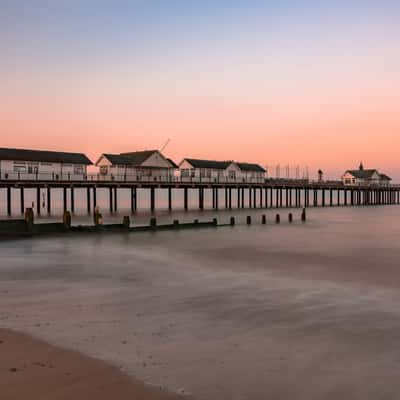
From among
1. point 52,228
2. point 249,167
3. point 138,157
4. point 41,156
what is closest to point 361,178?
point 249,167

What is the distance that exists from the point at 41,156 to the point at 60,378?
45.7m

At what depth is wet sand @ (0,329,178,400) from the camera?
5.20 meters

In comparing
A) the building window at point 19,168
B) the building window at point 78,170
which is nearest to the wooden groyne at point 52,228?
the building window at point 19,168

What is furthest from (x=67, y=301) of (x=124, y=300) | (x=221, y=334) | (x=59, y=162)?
(x=59, y=162)

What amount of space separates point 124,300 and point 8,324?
10.2ft

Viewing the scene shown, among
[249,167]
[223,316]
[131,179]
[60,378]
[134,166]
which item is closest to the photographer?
[60,378]

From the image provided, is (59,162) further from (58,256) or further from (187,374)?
(187,374)

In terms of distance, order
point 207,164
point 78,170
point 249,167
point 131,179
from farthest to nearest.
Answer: point 249,167, point 207,164, point 131,179, point 78,170

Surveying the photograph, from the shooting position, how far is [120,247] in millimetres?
22172

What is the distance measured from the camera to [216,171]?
224 feet

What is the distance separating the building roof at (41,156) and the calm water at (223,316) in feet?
92.7

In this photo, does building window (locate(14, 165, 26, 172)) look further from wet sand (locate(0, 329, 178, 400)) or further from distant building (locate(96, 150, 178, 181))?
wet sand (locate(0, 329, 178, 400))

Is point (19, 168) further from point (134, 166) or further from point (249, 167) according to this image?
point (249, 167)

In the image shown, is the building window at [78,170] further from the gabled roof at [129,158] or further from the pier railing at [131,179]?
the gabled roof at [129,158]
